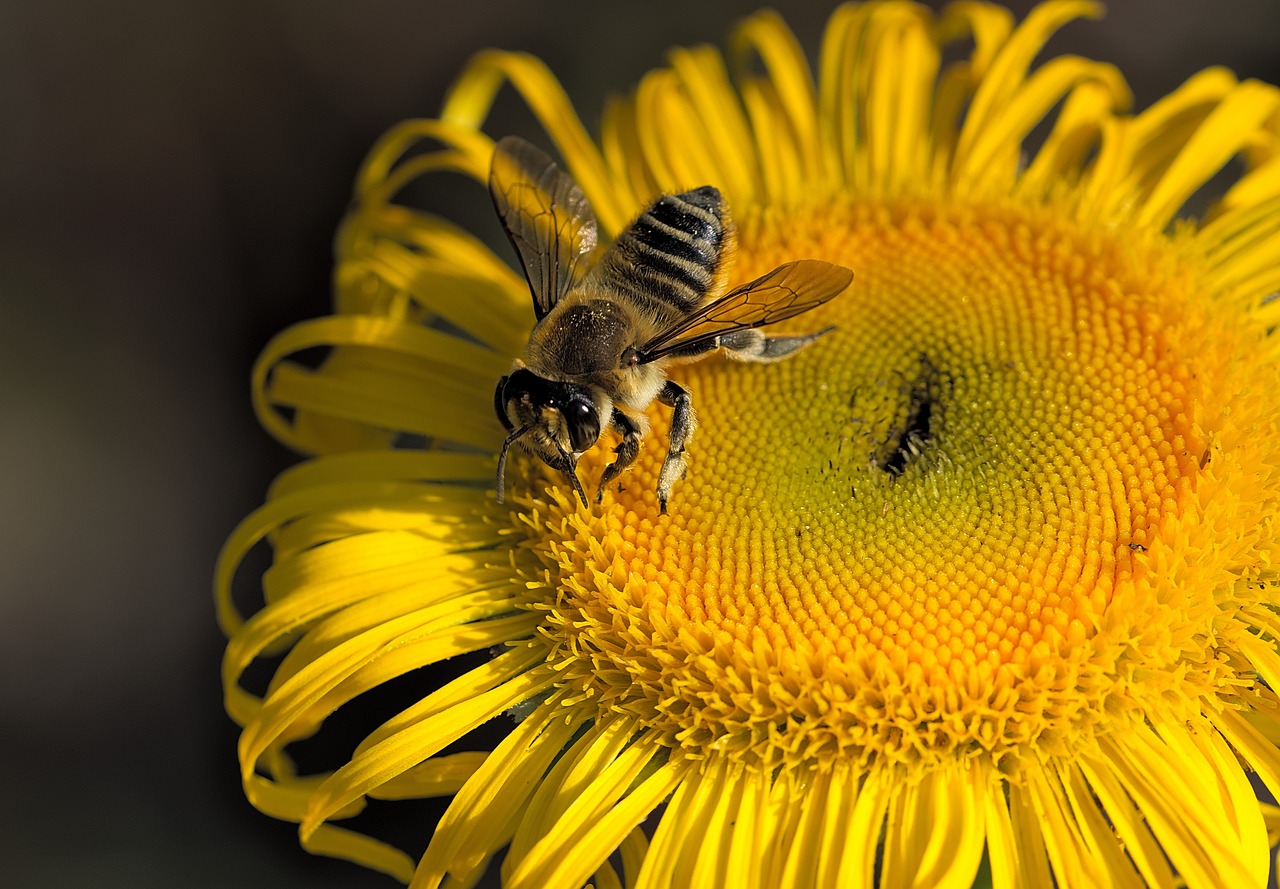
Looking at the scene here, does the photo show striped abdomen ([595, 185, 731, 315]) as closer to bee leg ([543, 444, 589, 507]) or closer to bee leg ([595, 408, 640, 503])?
bee leg ([595, 408, 640, 503])

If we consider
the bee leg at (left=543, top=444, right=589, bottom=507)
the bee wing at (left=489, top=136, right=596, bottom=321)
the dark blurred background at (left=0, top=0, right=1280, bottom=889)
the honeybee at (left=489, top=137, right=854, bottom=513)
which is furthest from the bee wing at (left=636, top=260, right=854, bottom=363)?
Result: the dark blurred background at (left=0, top=0, right=1280, bottom=889)

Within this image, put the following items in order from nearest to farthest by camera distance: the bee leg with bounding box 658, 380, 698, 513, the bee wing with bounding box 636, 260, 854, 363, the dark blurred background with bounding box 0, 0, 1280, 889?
the bee wing with bounding box 636, 260, 854, 363, the bee leg with bounding box 658, 380, 698, 513, the dark blurred background with bounding box 0, 0, 1280, 889

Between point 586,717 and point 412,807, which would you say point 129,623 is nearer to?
point 412,807

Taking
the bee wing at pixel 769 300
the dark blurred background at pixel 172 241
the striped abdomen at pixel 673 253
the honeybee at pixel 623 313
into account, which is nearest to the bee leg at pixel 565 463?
the honeybee at pixel 623 313

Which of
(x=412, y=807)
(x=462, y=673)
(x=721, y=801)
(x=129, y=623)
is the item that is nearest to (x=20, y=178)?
(x=129, y=623)

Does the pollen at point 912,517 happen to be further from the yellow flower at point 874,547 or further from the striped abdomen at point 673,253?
the striped abdomen at point 673,253

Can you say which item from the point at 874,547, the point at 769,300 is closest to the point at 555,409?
the point at 769,300
